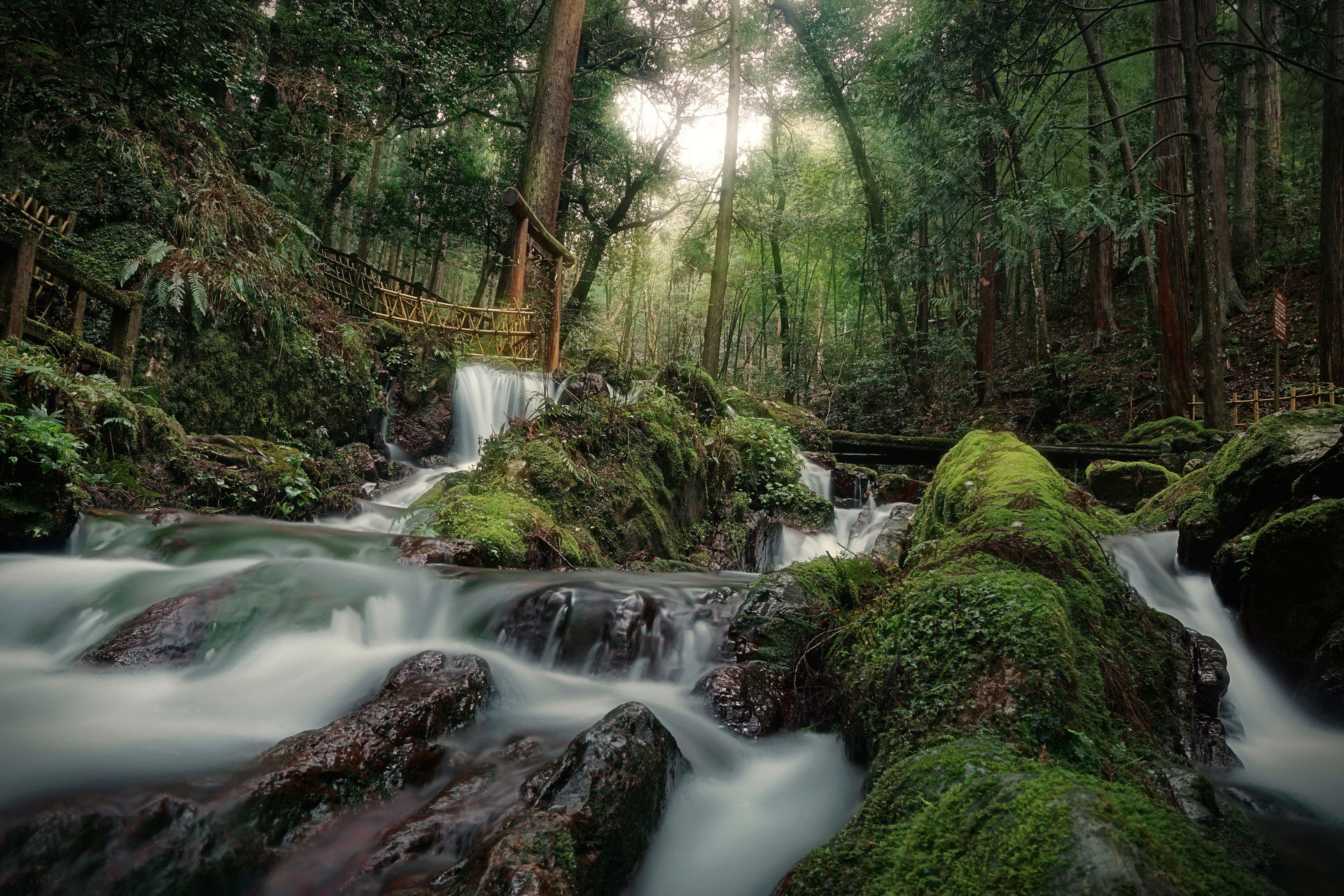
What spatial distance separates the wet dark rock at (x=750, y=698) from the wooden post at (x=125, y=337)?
22.0ft

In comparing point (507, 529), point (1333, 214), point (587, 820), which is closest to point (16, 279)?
point (507, 529)

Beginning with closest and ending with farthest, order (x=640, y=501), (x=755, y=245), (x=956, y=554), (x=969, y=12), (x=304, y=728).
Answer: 1. (x=304, y=728)
2. (x=956, y=554)
3. (x=640, y=501)
4. (x=969, y=12)
5. (x=755, y=245)

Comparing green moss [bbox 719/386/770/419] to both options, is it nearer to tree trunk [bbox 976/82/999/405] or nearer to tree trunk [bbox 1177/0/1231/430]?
tree trunk [bbox 976/82/999/405]

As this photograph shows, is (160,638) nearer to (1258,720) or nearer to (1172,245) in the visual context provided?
(1258,720)

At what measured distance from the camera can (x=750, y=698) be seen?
3.50 m

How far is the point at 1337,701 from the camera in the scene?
3.54 metres

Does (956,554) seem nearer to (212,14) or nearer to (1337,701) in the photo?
(1337,701)

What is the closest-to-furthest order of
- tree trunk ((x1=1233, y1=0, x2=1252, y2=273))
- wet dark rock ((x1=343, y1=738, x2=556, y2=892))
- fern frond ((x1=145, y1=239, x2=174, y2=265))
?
wet dark rock ((x1=343, y1=738, x2=556, y2=892))
fern frond ((x1=145, y1=239, x2=174, y2=265))
tree trunk ((x1=1233, y1=0, x2=1252, y2=273))

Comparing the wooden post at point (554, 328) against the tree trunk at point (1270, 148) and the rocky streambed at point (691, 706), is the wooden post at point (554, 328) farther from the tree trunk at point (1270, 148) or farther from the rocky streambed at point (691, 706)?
the tree trunk at point (1270, 148)

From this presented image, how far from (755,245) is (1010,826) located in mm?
28688

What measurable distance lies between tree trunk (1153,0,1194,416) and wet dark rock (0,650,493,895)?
13.6 m

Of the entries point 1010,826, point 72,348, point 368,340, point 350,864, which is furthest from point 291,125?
point 1010,826

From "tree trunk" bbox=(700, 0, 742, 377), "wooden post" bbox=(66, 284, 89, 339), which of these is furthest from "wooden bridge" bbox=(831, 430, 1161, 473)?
"wooden post" bbox=(66, 284, 89, 339)

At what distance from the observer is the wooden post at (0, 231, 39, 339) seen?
17.8 feet
